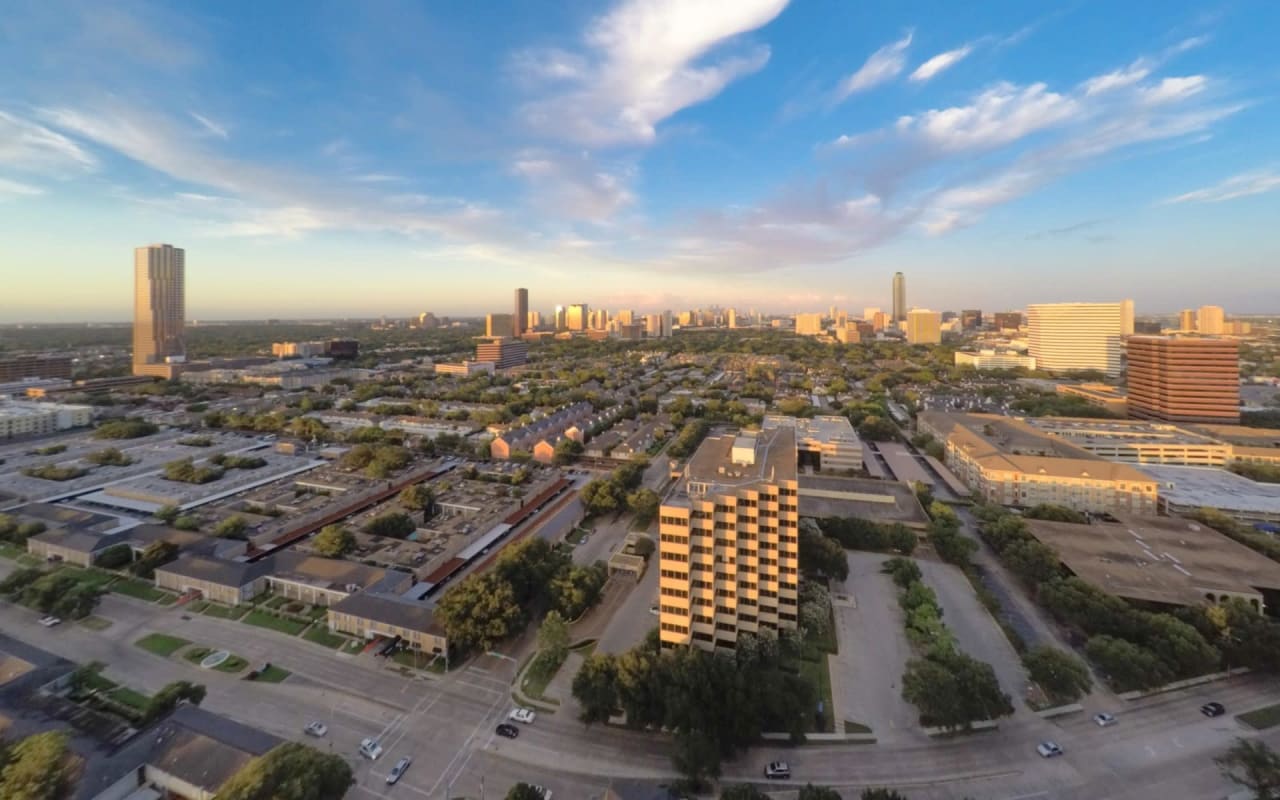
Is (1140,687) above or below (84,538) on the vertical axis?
below

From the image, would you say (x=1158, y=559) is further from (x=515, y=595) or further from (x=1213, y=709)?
(x=515, y=595)

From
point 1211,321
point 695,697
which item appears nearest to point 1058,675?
point 695,697

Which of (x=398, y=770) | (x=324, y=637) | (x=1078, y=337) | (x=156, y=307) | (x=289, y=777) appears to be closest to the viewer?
(x=289, y=777)

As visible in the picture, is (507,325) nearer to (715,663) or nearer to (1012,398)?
(1012,398)

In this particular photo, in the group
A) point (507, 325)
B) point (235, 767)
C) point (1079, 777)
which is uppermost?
point (507, 325)

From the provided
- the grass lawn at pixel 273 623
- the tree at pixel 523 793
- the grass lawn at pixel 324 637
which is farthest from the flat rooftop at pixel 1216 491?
the grass lawn at pixel 273 623

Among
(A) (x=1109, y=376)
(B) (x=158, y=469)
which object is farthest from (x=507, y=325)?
(A) (x=1109, y=376)
